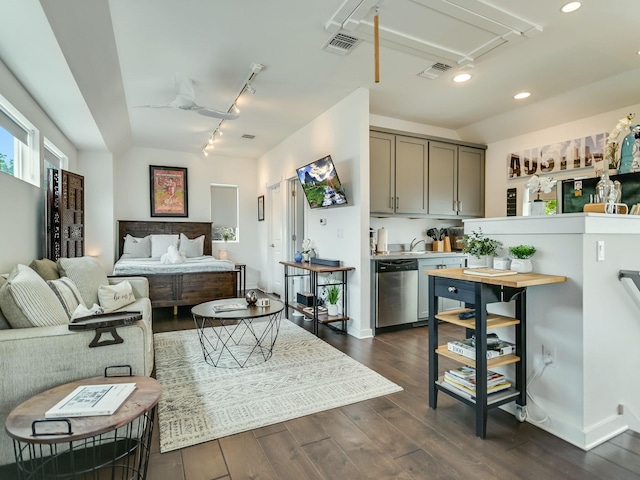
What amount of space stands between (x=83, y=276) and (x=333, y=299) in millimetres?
2616

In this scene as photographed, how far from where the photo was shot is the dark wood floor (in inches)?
67.5

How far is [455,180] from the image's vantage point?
5055 millimetres

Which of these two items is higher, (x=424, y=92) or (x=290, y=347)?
(x=424, y=92)

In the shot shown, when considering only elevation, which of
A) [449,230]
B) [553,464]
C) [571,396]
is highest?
[449,230]

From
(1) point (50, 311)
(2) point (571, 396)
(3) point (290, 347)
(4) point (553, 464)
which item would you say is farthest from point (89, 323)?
(2) point (571, 396)

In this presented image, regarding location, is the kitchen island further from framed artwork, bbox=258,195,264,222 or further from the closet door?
framed artwork, bbox=258,195,264,222

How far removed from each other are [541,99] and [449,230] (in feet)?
6.88

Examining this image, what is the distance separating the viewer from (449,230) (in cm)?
539

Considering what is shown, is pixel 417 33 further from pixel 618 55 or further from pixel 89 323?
pixel 89 323

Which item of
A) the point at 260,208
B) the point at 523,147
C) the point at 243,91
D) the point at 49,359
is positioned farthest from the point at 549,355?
the point at 260,208

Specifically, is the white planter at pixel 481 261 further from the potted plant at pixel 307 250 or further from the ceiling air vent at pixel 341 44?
the potted plant at pixel 307 250

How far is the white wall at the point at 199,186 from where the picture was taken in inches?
260

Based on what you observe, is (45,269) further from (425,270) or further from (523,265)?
(425,270)

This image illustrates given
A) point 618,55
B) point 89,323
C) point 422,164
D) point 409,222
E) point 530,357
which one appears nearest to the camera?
point 89,323
